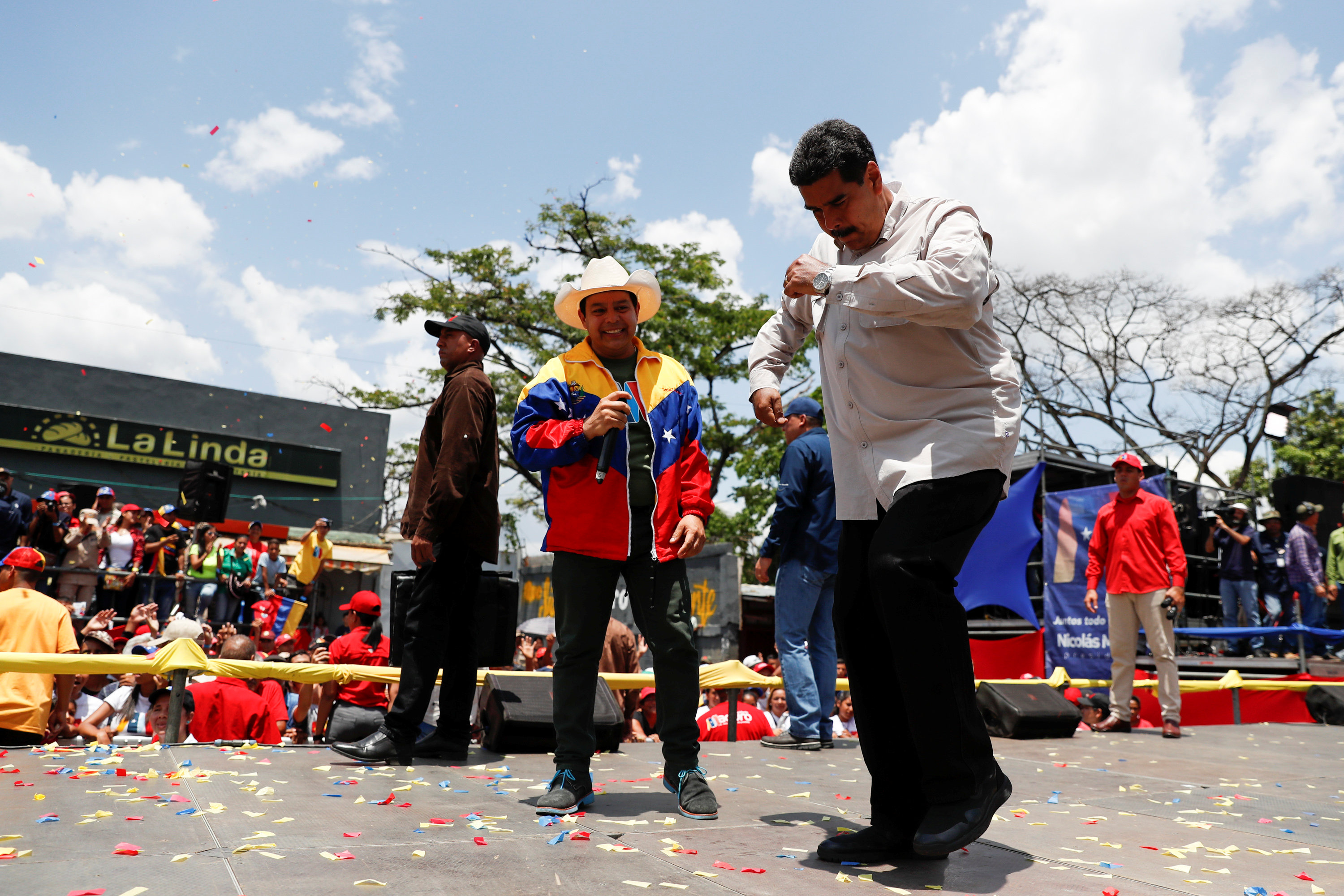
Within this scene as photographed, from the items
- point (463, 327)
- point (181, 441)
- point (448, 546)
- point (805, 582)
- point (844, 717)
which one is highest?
point (181, 441)

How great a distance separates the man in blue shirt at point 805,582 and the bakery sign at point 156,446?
929 inches

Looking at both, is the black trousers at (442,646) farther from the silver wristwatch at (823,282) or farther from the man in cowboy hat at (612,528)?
the silver wristwatch at (823,282)

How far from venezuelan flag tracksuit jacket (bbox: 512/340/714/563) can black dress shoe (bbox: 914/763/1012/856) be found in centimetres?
126

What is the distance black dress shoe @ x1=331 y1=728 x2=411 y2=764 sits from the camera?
12.2 feet

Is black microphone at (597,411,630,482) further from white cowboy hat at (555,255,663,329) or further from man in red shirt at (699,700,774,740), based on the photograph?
man in red shirt at (699,700,774,740)

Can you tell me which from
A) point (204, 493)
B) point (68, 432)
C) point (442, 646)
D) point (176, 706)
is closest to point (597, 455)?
point (442, 646)

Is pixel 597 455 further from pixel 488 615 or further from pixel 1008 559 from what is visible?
pixel 1008 559

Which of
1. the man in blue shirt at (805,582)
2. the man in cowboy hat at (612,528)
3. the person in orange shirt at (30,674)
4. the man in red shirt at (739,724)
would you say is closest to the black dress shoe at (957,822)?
the man in cowboy hat at (612,528)

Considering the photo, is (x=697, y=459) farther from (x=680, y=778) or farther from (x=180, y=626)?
(x=180, y=626)

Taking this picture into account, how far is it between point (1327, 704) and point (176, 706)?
8.70m

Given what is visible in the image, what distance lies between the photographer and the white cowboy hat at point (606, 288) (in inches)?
129

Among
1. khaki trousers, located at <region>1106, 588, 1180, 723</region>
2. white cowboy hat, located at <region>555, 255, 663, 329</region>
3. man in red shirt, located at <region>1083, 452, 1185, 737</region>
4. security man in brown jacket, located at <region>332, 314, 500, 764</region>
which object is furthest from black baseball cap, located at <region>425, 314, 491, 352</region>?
khaki trousers, located at <region>1106, 588, 1180, 723</region>

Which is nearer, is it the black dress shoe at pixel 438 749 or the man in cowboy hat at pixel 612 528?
the man in cowboy hat at pixel 612 528

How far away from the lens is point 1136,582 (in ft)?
20.7
